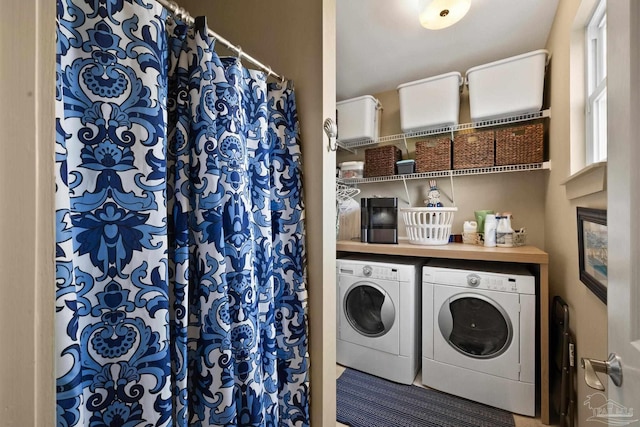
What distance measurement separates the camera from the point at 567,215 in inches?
60.6

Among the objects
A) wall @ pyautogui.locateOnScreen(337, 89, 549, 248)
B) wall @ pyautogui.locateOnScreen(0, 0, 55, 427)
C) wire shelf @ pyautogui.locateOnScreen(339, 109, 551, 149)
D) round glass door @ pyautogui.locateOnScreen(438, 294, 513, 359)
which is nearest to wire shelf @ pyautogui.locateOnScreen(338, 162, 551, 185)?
wall @ pyautogui.locateOnScreen(337, 89, 549, 248)

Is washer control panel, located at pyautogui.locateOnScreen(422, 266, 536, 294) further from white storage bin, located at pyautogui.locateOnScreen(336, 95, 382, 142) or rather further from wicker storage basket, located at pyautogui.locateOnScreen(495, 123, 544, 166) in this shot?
white storage bin, located at pyautogui.locateOnScreen(336, 95, 382, 142)

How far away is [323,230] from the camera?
1.10 m

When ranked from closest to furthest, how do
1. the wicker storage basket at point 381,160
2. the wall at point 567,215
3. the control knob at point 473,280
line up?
the wall at point 567,215
the control knob at point 473,280
the wicker storage basket at point 381,160

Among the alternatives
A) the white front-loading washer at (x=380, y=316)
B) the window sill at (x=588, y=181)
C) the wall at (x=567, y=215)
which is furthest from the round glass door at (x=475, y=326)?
the window sill at (x=588, y=181)

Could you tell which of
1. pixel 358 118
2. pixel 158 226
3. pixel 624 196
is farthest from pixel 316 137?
pixel 358 118

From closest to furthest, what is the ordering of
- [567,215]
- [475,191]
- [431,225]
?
[567,215] → [431,225] → [475,191]

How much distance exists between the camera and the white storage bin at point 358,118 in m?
2.54

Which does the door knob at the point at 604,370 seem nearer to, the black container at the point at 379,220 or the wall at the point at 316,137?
the wall at the point at 316,137

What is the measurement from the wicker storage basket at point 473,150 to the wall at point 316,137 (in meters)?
1.52

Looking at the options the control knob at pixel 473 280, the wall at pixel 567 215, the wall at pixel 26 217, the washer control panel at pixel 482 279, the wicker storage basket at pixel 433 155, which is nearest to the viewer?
the wall at pixel 26 217

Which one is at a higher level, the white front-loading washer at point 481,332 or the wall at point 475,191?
the wall at point 475,191

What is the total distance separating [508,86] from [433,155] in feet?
2.24

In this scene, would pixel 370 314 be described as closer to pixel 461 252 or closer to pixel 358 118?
pixel 461 252
